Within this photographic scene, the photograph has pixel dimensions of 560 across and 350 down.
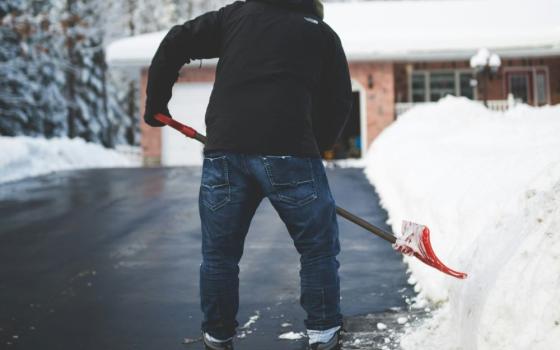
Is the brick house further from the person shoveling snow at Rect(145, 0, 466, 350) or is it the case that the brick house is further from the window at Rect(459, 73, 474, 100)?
the person shoveling snow at Rect(145, 0, 466, 350)

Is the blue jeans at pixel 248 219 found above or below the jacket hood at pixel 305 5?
below

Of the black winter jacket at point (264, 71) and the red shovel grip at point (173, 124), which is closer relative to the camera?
the black winter jacket at point (264, 71)

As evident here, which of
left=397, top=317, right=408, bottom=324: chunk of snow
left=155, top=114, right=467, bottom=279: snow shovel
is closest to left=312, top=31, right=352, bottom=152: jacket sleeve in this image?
left=155, top=114, right=467, bottom=279: snow shovel

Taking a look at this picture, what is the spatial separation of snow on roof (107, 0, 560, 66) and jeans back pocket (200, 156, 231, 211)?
1639 cm

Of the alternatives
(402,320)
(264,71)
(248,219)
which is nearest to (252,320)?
(402,320)

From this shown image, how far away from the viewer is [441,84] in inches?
848

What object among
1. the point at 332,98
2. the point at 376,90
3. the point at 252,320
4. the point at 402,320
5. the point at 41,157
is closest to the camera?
the point at 332,98

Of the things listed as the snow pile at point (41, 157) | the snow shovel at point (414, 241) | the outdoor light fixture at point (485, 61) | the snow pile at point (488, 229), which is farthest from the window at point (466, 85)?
the snow shovel at point (414, 241)

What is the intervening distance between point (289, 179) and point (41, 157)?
13211 mm

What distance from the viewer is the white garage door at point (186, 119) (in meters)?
19.2

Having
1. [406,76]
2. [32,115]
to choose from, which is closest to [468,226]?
[406,76]

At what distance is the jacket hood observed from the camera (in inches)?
116

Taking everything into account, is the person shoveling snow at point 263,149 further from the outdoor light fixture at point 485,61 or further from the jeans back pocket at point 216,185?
the outdoor light fixture at point 485,61

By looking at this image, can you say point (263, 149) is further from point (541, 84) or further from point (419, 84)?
point (541, 84)
